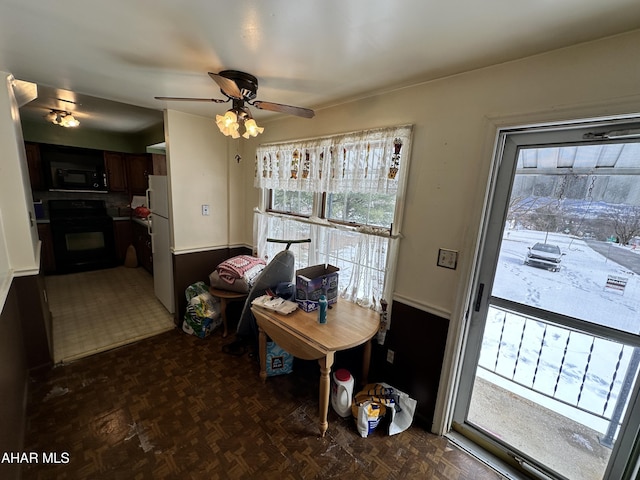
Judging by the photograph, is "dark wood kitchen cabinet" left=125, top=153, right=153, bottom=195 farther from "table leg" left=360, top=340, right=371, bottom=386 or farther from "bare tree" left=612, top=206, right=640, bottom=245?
"bare tree" left=612, top=206, right=640, bottom=245

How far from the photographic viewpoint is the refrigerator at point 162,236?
2.85 metres

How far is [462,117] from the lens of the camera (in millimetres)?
1501

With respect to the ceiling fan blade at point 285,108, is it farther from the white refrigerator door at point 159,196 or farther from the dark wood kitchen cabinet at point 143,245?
the dark wood kitchen cabinet at point 143,245

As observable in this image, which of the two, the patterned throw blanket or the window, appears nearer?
the window

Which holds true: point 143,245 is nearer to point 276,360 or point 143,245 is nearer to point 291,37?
point 276,360

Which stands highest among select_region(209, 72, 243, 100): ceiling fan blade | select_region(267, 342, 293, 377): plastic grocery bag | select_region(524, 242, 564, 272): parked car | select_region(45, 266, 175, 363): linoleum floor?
select_region(209, 72, 243, 100): ceiling fan blade

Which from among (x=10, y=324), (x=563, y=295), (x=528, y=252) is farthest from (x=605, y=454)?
(x=10, y=324)

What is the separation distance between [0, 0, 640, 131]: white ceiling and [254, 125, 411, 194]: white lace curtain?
13.3 inches

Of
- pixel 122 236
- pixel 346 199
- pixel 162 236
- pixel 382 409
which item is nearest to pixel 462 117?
pixel 346 199

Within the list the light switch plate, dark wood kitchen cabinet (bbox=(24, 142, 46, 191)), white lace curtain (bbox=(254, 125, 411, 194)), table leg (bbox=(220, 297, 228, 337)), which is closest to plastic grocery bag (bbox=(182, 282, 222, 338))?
table leg (bbox=(220, 297, 228, 337))

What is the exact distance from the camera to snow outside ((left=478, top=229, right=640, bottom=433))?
126cm

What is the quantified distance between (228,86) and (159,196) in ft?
6.71

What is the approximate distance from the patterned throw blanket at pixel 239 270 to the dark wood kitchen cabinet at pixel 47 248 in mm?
3487

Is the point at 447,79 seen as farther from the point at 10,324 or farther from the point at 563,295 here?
the point at 10,324
